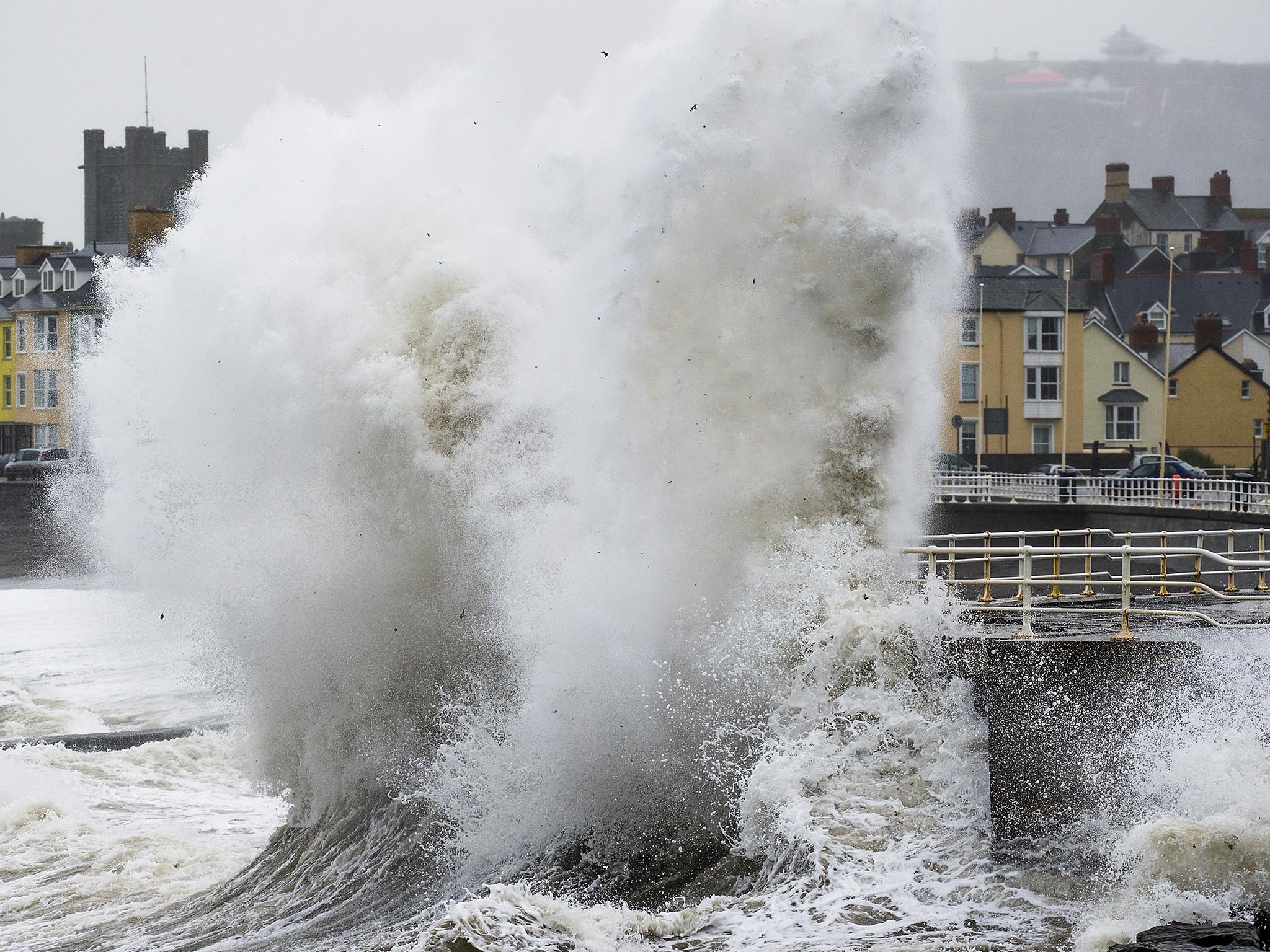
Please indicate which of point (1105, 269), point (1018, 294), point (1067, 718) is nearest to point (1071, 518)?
point (1018, 294)

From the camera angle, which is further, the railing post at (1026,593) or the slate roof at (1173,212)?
the slate roof at (1173,212)

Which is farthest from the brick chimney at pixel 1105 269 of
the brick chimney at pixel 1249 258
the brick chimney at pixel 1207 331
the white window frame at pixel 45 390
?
the white window frame at pixel 45 390

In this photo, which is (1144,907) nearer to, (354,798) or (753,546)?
(753,546)

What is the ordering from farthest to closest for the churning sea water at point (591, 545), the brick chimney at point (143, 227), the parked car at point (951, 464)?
1. the brick chimney at point (143, 227)
2. the parked car at point (951, 464)
3. the churning sea water at point (591, 545)

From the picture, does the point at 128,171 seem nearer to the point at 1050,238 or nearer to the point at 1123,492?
the point at 1050,238

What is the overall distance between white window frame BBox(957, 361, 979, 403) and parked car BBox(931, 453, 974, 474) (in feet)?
15.5

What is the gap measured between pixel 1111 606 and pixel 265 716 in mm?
8837

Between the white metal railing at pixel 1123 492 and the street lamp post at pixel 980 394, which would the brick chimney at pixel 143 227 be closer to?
the street lamp post at pixel 980 394

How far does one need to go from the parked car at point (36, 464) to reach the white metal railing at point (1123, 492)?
3371 centimetres

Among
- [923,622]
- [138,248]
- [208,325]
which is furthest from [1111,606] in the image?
[138,248]

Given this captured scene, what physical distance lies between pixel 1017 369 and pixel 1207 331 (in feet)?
30.5

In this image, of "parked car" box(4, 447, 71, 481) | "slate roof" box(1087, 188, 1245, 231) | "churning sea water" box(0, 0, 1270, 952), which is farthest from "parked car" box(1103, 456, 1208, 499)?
"slate roof" box(1087, 188, 1245, 231)

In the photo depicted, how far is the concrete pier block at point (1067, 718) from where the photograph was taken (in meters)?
10.4

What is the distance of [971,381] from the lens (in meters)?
55.4
